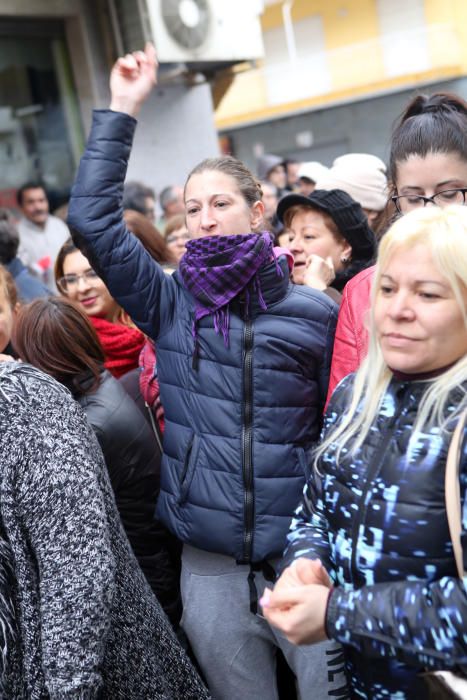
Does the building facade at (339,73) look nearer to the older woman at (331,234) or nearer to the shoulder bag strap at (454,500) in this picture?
the older woman at (331,234)

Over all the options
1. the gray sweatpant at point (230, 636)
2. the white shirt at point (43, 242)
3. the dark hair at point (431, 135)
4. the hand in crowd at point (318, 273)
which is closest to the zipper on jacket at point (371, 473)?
the gray sweatpant at point (230, 636)

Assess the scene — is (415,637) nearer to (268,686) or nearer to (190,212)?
(268,686)

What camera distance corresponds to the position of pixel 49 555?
1.88 metres

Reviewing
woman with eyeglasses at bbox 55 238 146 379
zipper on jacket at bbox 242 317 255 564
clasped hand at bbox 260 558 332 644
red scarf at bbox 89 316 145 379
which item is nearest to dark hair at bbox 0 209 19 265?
woman with eyeglasses at bbox 55 238 146 379

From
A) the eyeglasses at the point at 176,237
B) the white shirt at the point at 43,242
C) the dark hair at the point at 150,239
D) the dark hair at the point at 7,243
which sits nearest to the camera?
the dark hair at the point at 150,239

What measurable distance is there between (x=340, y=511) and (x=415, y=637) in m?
0.31

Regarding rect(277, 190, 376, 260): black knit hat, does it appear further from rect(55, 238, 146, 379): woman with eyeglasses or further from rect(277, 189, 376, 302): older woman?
rect(55, 238, 146, 379): woman with eyeglasses

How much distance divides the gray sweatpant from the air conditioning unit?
641 cm

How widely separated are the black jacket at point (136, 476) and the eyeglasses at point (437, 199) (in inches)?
46.0

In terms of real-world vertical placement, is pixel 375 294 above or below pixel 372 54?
below

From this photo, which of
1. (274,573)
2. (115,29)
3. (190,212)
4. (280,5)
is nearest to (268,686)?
(274,573)

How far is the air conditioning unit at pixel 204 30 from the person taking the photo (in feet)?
26.0

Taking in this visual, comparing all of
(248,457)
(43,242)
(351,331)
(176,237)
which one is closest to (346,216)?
(351,331)

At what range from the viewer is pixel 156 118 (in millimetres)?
8742
